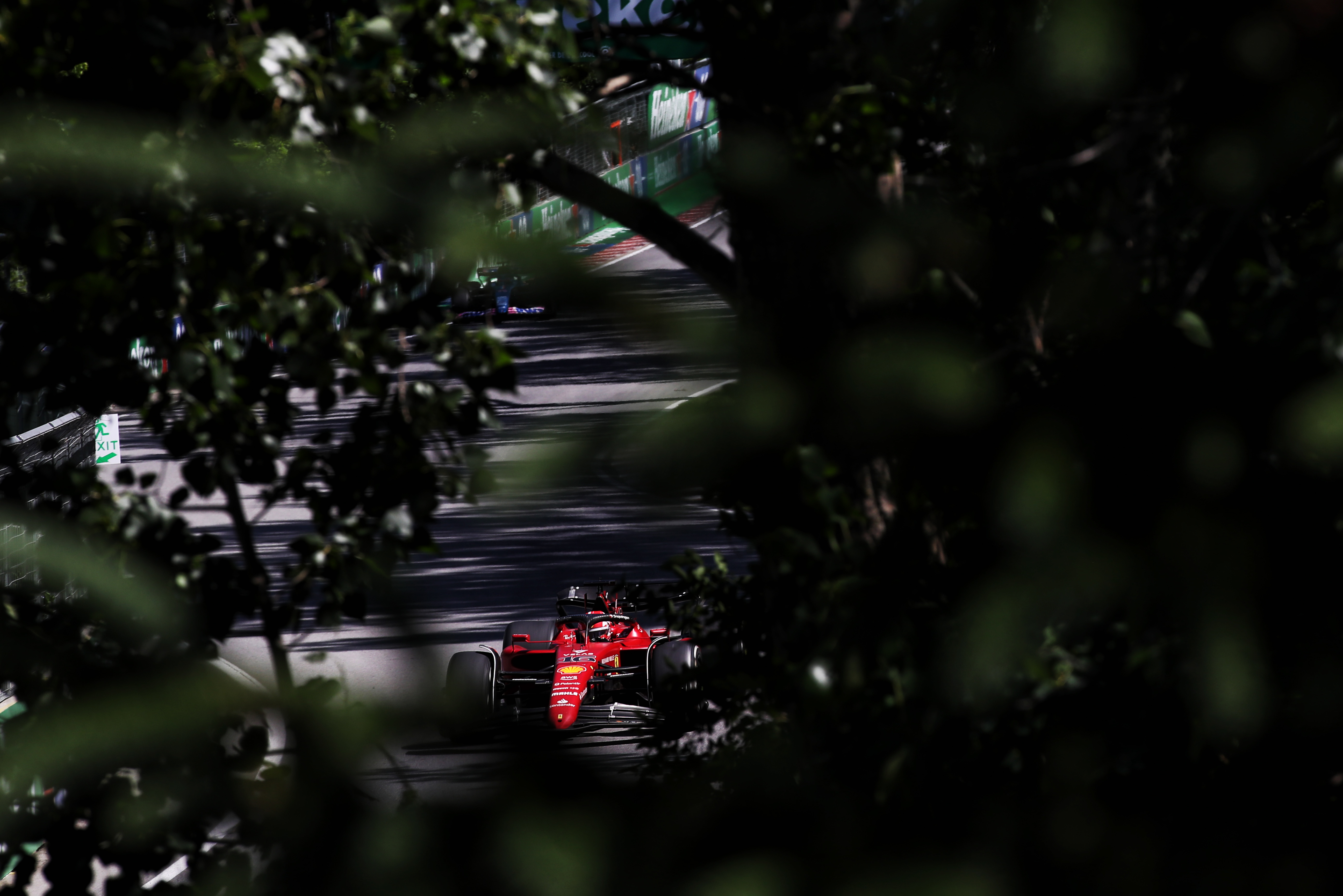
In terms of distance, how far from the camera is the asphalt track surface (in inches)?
25.1

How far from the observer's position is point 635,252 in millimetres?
645

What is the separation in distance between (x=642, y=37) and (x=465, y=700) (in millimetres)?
1629

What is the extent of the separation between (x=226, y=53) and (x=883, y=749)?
151 cm

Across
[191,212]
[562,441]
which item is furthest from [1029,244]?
[191,212]

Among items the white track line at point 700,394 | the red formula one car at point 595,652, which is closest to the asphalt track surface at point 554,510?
the white track line at point 700,394

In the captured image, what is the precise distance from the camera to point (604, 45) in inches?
98.3

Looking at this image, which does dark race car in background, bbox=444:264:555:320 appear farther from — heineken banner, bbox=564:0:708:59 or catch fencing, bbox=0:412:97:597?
heineken banner, bbox=564:0:708:59

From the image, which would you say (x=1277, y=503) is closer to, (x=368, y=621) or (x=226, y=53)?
(x=368, y=621)

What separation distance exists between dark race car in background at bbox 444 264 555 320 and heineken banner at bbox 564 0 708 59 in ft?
2.46

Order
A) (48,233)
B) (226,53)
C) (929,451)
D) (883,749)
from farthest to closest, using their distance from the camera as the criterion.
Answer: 1. (226,53)
2. (48,233)
3. (883,749)
4. (929,451)

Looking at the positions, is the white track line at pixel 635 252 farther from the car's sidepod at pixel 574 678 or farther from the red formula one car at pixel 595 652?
the car's sidepod at pixel 574 678

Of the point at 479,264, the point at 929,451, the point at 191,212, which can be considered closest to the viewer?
the point at 479,264

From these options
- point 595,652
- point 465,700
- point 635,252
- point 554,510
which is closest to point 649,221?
point 635,252

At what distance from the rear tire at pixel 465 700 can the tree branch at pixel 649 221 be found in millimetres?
274
